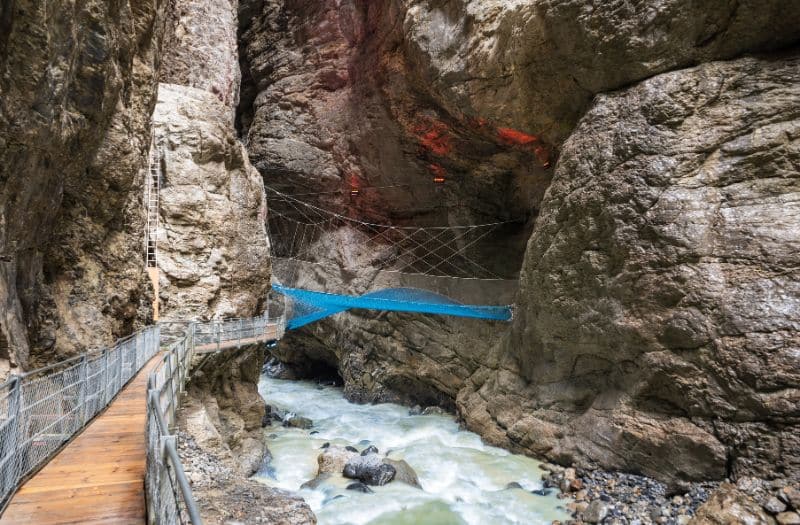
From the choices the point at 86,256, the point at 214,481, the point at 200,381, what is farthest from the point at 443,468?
the point at 86,256

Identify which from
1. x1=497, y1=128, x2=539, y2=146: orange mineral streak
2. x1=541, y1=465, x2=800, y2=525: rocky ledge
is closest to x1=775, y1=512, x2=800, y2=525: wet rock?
x1=541, y1=465, x2=800, y2=525: rocky ledge

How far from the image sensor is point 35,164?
4.97 m

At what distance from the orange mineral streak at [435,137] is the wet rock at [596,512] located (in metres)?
11.5

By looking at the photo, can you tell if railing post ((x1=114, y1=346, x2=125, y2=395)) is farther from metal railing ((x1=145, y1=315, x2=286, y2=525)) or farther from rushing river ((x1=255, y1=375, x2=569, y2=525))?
rushing river ((x1=255, y1=375, x2=569, y2=525))

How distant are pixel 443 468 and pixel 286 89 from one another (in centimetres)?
1583

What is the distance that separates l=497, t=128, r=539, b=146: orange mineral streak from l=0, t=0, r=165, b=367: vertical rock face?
8.92 m

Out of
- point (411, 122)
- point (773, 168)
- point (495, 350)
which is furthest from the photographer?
point (411, 122)

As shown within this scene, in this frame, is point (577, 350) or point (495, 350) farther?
point (495, 350)

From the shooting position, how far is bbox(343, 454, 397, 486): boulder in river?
978 centimetres

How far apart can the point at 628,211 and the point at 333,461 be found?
26.2ft

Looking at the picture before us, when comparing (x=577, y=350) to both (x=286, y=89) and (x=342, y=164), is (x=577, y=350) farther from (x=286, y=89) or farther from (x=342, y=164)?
(x=286, y=89)

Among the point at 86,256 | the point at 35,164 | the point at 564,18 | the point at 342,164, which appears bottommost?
the point at 86,256

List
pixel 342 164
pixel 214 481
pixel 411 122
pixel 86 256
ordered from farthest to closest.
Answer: pixel 342 164
pixel 411 122
pixel 86 256
pixel 214 481

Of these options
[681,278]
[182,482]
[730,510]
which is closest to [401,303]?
[681,278]
